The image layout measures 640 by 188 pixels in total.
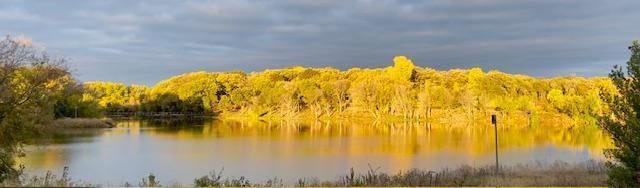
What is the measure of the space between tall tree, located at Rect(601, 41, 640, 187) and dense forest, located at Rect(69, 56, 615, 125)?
58394 mm

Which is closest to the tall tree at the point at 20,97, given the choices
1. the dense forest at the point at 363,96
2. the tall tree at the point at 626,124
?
the tall tree at the point at 626,124

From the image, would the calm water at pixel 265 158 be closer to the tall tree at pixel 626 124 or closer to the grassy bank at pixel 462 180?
the grassy bank at pixel 462 180

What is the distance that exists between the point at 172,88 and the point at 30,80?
109 metres

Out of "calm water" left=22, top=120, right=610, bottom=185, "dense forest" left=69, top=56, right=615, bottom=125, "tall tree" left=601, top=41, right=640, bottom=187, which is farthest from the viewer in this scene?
"dense forest" left=69, top=56, right=615, bottom=125

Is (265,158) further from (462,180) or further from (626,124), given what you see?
(626,124)

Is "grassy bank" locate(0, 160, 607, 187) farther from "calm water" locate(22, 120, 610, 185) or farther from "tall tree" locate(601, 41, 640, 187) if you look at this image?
"calm water" locate(22, 120, 610, 185)

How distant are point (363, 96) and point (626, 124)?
282ft

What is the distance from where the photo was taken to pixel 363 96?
9525 centimetres

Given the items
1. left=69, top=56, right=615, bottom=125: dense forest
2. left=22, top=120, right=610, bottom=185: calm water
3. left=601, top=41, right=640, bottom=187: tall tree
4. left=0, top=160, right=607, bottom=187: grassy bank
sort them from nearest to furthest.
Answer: left=601, top=41, right=640, bottom=187: tall tree, left=0, top=160, right=607, bottom=187: grassy bank, left=22, top=120, right=610, bottom=185: calm water, left=69, top=56, right=615, bottom=125: dense forest

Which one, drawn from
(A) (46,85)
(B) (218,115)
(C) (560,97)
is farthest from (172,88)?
(A) (46,85)

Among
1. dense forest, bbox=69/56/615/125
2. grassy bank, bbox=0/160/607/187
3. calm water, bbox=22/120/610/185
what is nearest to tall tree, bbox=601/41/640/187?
grassy bank, bbox=0/160/607/187

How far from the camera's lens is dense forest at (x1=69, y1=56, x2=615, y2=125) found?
8088cm

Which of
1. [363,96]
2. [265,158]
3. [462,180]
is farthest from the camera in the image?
[363,96]

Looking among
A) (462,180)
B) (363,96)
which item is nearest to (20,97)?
(462,180)
